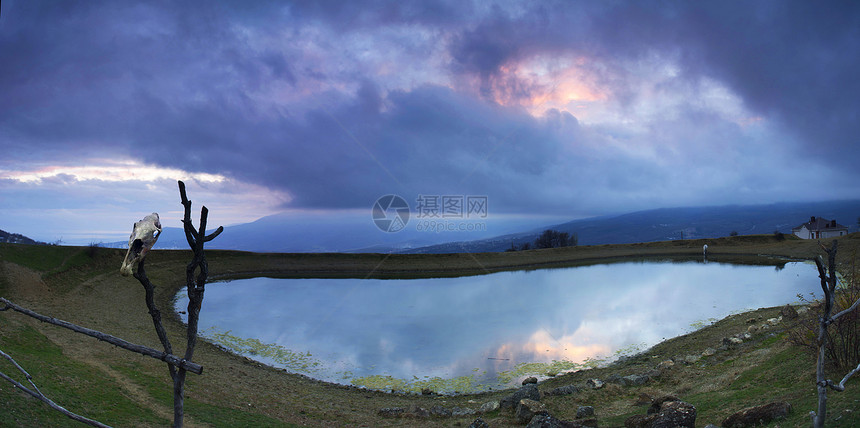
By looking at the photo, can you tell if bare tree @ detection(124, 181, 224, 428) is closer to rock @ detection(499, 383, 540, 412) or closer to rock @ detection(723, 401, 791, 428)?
rock @ detection(499, 383, 540, 412)

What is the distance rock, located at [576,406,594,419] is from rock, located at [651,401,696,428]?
1.91m

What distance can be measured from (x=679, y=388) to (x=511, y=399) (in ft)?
13.0

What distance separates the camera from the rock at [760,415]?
579cm

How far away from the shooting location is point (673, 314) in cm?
1991

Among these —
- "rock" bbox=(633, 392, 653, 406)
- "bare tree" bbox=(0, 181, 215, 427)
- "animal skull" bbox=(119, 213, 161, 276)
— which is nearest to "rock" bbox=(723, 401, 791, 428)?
"rock" bbox=(633, 392, 653, 406)

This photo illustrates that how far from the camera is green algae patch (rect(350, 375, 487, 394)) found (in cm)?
1142

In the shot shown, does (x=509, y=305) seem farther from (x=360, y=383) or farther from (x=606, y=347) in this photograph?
(x=360, y=383)

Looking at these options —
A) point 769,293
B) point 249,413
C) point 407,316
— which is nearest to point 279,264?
point 407,316

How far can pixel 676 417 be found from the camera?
6199 mm

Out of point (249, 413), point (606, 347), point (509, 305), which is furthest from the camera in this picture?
point (509, 305)

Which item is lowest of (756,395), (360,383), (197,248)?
(360,383)

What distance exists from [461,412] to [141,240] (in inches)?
289

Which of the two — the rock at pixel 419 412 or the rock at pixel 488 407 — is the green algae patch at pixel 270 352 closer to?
the rock at pixel 419 412

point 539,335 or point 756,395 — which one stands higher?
point 756,395
